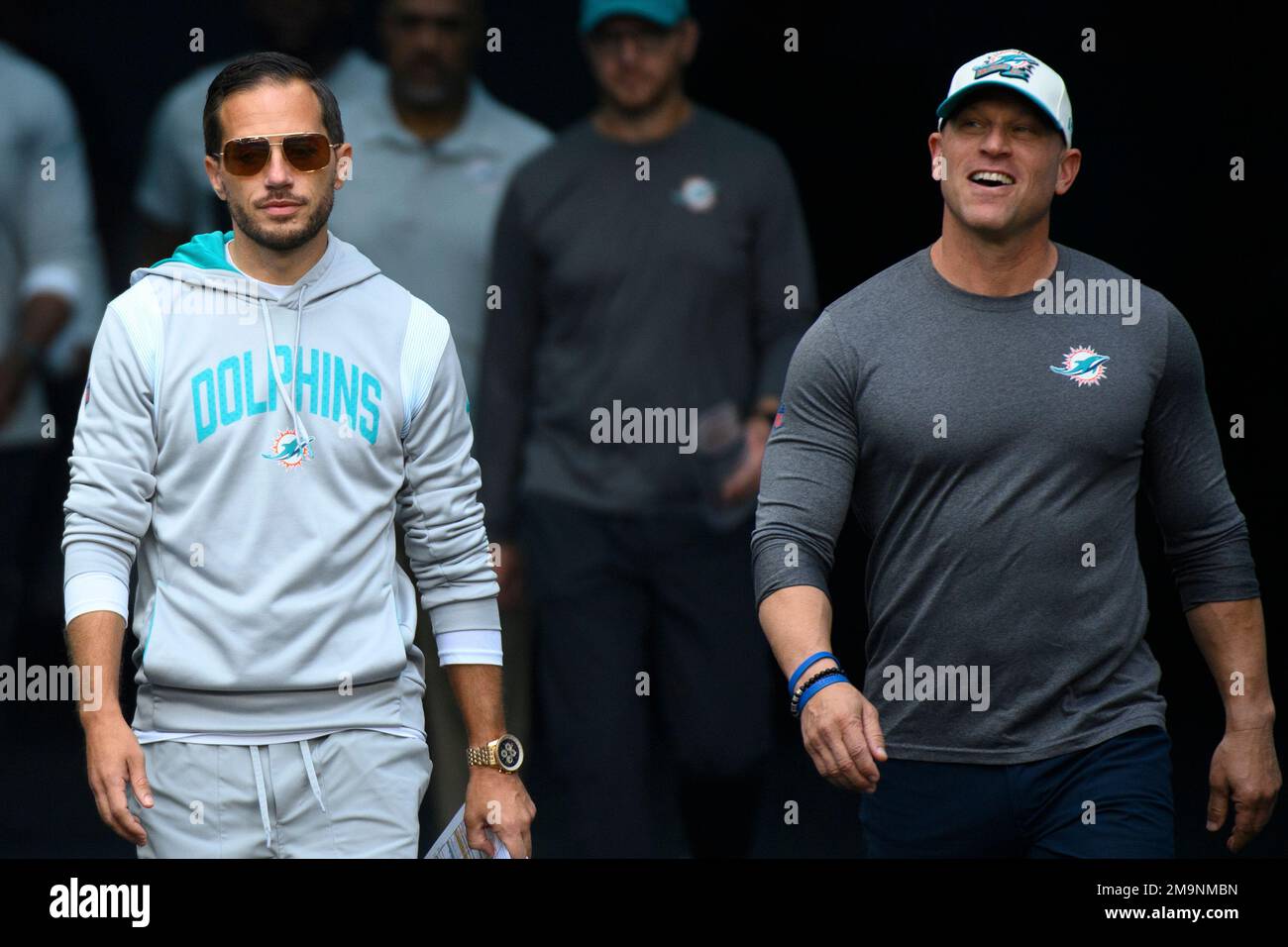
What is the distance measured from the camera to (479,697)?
14.3 ft

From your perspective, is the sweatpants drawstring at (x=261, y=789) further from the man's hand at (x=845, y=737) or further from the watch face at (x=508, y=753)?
the man's hand at (x=845, y=737)

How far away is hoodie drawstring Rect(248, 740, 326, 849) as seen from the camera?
13.6 feet

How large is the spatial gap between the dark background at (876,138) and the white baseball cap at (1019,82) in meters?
0.94

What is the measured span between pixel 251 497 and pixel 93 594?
350mm

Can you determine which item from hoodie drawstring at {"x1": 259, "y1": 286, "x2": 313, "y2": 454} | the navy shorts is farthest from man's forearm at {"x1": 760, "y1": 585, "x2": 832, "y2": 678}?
hoodie drawstring at {"x1": 259, "y1": 286, "x2": 313, "y2": 454}

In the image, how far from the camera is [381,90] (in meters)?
5.32

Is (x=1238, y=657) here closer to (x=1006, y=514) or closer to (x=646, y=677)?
(x=1006, y=514)

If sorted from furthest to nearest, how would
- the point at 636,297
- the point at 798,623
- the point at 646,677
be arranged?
the point at 646,677, the point at 636,297, the point at 798,623

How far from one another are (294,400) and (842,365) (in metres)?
1.08

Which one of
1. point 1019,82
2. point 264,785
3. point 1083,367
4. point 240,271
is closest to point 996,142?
point 1019,82

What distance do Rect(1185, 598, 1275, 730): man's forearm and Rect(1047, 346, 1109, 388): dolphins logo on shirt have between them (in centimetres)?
56

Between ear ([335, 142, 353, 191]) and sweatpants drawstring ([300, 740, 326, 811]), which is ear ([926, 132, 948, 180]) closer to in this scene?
ear ([335, 142, 353, 191])
